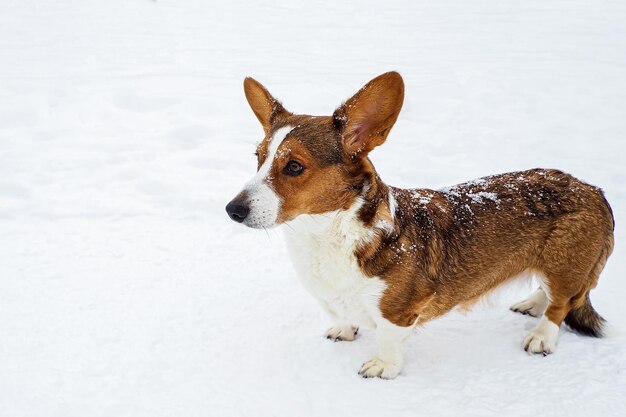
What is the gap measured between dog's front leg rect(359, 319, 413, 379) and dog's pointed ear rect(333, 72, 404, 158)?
1.03 m

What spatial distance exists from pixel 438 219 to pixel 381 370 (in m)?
0.96

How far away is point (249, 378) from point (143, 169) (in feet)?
10.2

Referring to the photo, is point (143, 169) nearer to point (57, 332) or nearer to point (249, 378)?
point (57, 332)

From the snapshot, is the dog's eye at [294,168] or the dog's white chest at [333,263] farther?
the dog's white chest at [333,263]

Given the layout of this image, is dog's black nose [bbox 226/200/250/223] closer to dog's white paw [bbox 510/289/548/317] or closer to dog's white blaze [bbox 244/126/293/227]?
dog's white blaze [bbox 244/126/293/227]

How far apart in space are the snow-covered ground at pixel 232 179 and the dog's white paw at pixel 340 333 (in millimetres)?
52

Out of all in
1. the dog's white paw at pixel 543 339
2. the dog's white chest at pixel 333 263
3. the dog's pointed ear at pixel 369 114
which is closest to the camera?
the dog's pointed ear at pixel 369 114

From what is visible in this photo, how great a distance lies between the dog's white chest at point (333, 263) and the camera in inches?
120

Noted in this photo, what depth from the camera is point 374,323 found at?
333 cm

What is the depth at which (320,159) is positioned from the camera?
2939 mm

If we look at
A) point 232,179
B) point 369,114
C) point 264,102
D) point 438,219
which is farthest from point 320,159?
point 232,179

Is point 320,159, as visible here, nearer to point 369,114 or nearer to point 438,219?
point 369,114

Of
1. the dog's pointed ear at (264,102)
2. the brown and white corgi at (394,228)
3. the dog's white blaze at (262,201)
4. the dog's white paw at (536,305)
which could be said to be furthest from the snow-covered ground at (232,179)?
the dog's pointed ear at (264,102)

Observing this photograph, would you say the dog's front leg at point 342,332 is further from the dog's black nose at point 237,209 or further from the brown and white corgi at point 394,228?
the dog's black nose at point 237,209
